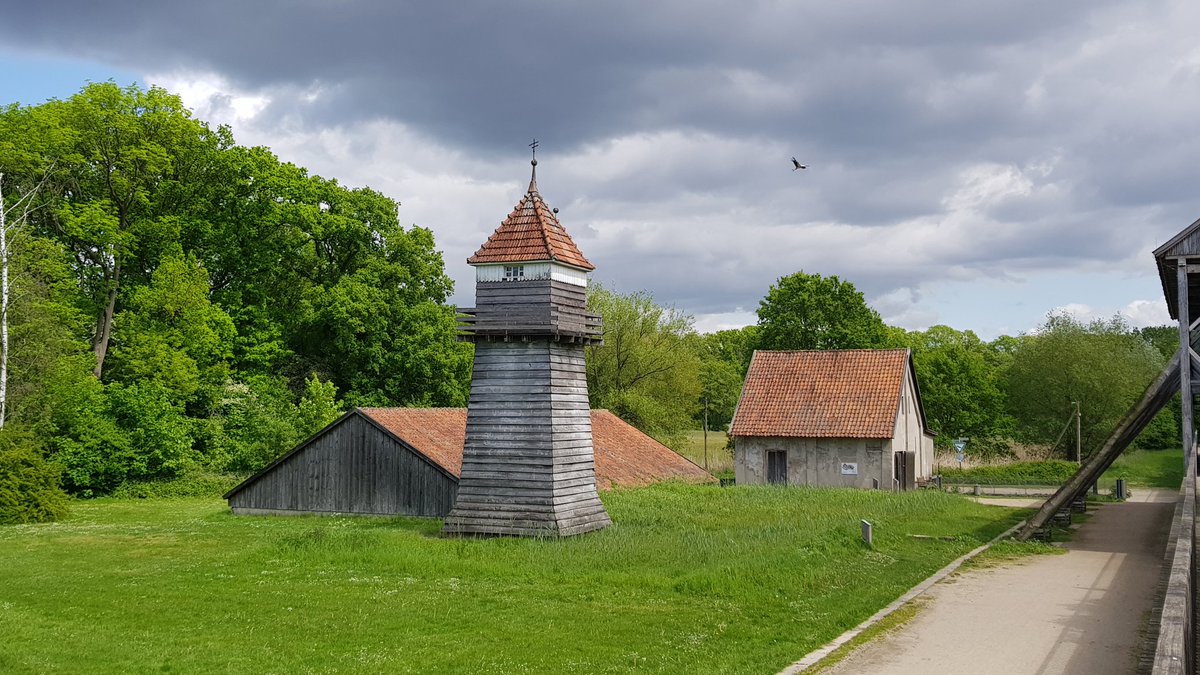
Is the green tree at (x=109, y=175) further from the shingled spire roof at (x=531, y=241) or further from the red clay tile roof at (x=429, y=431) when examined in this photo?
the shingled spire roof at (x=531, y=241)

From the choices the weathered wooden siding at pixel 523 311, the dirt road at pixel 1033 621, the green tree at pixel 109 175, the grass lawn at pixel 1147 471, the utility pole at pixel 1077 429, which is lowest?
the dirt road at pixel 1033 621

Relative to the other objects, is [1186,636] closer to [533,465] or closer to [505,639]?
[505,639]

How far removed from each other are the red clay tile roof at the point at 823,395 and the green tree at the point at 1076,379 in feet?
84.7

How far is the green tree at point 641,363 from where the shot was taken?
186ft

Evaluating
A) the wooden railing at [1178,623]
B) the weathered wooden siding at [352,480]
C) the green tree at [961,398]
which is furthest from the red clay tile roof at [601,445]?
the green tree at [961,398]

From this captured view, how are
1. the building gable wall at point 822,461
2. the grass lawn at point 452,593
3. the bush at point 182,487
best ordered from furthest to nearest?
the bush at point 182,487 → the building gable wall at point 822,461 → the grass lawn at point 452,593

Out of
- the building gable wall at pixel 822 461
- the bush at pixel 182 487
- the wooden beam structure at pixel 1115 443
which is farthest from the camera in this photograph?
the bush at pixel 182 487

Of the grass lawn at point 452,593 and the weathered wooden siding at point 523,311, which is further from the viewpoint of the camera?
the weathered wooden siding at point 523,311

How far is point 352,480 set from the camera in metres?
29.5

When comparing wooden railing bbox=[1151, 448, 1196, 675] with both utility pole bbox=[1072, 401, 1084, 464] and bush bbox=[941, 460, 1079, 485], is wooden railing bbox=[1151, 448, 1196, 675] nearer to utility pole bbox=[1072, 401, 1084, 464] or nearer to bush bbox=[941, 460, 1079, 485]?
bush bbox=[941, 460, 1079, 485]

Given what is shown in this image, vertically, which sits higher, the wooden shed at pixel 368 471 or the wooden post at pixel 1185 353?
the wooden post at pixel 1185 353

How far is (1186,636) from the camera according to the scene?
9.82m

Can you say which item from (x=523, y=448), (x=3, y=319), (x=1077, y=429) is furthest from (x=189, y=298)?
(x=1077, y=429)

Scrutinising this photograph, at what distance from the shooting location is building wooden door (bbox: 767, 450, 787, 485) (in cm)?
4009
